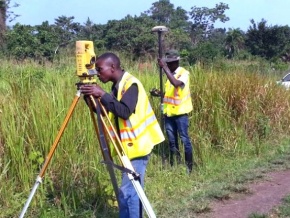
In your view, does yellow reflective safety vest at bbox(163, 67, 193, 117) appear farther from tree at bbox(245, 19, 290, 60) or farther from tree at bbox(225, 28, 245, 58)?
tree at bbox(245, 19, 290, 60)

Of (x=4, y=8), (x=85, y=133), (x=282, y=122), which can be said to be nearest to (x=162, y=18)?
(x=4, y=8)

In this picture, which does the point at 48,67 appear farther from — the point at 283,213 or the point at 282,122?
the point at 282,122

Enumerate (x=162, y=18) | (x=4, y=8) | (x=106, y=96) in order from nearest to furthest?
1. (x=106, y=96)
2. (x=4, y=8)
3. (x=162, y=18)

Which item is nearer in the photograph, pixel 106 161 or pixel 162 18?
pixel 106 161

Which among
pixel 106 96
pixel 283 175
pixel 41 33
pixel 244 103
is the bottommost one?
pixel 283 175

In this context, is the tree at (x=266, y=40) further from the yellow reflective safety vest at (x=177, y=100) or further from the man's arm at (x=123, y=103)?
the man's arm at (x=123, y=103)

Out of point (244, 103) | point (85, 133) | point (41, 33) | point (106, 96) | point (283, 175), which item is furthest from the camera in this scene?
point (41, 33)

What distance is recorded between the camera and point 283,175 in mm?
7613

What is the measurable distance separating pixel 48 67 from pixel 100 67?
396cm

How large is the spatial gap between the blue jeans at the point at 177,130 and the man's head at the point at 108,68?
11.1 ft

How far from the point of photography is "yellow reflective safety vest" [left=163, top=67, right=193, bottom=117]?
7.72 meters

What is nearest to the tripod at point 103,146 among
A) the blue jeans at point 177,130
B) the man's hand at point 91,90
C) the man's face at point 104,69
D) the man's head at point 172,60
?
the man's hand at point 91,90

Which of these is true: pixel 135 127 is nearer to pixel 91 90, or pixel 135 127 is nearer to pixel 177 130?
pixel 91 90

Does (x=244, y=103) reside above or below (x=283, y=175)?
above
